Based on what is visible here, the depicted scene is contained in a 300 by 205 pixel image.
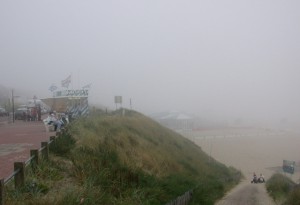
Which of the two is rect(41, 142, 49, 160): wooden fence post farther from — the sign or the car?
the car

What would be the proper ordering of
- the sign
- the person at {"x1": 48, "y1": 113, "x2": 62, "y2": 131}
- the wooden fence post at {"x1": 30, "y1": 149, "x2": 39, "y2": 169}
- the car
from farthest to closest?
the car → the sign → the person at {"x1": 48, "y1": 113, "x2": 62, "y2": 131} → the wooden fence post at {"x1": 30, "y1": 149, "x2": 39, "y2": 169}

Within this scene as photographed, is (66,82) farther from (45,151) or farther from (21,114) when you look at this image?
(45,151)

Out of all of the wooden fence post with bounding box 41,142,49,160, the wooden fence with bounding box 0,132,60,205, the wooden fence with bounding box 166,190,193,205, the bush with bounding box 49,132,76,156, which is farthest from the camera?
the bush with bounding box 49,132,76,156

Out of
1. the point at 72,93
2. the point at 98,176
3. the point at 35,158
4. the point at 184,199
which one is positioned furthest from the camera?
the point at 72,93

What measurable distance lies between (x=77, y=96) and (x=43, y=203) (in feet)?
80.7

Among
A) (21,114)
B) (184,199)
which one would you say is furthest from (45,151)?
(21,114)

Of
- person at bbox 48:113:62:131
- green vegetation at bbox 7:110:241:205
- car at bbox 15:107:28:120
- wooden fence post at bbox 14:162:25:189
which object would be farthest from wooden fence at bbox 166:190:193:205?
car at bbox 15:107:28:120

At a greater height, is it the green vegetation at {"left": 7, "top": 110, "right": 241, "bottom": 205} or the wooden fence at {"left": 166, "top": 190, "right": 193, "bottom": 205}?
the green vegetation at {"left": 7, "top": 110, "right": 241, "bottom": 205}

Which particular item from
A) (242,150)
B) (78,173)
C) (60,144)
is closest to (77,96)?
(60,144)

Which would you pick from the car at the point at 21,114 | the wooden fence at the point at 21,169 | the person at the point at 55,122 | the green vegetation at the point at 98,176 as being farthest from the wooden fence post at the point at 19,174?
the car at the point at 21,114

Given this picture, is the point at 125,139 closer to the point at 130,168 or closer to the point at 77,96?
the point at 130,168

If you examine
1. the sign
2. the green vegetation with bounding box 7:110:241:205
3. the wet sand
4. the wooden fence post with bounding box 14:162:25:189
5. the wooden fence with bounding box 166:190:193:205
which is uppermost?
the sign

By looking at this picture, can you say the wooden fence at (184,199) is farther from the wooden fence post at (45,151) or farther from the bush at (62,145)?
the wooden fence post at (45,151)

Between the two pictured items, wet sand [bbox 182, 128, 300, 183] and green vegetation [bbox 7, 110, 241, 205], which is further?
wet sand [bbox 182, 128, 300, 183]
